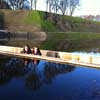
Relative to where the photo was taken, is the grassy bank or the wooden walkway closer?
the wooden walkway

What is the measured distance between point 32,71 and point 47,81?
255 cm

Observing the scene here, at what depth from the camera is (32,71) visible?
14.7 meters

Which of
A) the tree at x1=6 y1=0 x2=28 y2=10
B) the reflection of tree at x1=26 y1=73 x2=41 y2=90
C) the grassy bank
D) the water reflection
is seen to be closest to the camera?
the reflection of tree at x1=26 y1=73 x2=41 y2=90

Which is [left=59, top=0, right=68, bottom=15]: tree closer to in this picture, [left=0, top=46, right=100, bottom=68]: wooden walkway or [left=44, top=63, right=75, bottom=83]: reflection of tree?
[left=0, top=46, right=100, bottom=68]: wooden walkway

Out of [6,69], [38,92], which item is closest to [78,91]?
[38,92]

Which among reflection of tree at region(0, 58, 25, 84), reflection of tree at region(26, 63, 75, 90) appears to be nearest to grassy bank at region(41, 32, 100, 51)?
reflection of tree at region(0, 58, 25, 84)

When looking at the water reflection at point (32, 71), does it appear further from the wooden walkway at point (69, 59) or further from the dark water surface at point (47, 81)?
the wooden walkway at point (69, 59)

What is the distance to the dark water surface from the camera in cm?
1012

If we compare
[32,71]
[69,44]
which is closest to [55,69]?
[32,71]

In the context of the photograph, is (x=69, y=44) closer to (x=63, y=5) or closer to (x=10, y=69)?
(x=10, y=69)

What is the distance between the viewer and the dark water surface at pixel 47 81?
33.2 ft

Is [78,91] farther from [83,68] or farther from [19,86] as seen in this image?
[83,68]

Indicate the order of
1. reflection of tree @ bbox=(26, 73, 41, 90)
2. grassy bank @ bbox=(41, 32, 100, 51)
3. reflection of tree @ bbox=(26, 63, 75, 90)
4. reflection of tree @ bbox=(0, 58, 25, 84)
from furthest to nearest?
grassy bank @ bbox=(41, 32, 100, 51), reflection of tree @ bbox=(0, 58, 25, 84), reflection of tree @ bbox=(26, 63, 75, 90), reflection of tree @ bbox=(26, 73, 41, 90)

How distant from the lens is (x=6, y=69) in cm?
1548
